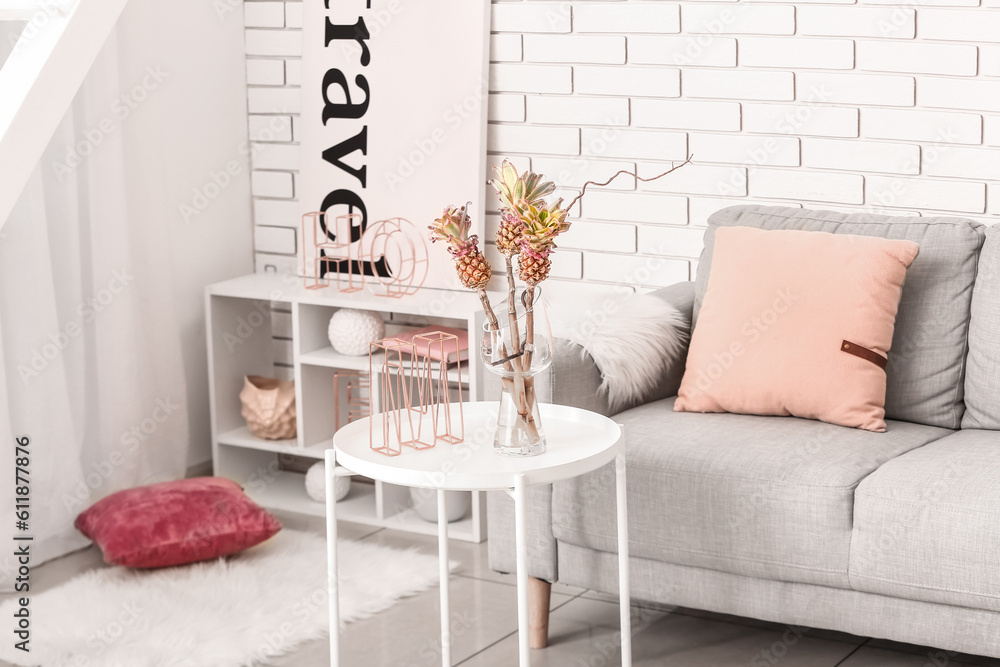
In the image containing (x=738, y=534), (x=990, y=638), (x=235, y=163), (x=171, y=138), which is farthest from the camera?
(x=235, y=163)

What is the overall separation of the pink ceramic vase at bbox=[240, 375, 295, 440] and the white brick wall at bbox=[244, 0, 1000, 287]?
821 millimetres

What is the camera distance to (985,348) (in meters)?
2.49

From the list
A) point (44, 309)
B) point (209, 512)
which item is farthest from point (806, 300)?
point (44, 309)

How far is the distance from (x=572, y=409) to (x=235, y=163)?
1883 mm

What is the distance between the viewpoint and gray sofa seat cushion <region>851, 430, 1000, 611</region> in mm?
2018

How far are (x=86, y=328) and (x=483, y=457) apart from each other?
1.63m

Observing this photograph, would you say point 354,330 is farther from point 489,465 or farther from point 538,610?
point 489,465

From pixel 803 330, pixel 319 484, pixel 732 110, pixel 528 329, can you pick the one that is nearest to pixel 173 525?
pixel 319 484

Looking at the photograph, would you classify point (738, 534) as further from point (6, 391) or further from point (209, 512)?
point (6, 391)

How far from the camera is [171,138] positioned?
3541mm

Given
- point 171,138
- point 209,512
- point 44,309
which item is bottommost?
point 209,512

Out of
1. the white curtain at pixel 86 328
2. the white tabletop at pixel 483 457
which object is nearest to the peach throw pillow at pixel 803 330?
the white tabletop at pixel 483 457

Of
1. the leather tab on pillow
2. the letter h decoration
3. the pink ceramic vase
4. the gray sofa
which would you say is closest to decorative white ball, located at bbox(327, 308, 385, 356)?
the letter h decoration

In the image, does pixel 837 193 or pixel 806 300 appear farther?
pixel 837 193
